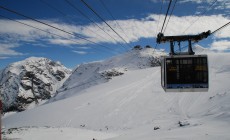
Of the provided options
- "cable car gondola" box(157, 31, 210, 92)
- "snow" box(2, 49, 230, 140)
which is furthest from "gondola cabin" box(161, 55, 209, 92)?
"snow" box(2, 49, 230, 140)

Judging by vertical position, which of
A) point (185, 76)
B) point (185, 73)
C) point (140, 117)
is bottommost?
point (140, 117)

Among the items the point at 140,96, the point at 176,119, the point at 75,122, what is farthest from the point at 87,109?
the point at 176,119

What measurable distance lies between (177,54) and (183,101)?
109 ft

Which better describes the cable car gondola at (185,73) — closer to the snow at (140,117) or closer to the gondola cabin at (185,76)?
the gondola cabin at (185,76)

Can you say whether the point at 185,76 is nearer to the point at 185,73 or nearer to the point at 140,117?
the point at 185,73

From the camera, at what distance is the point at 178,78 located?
18844 mm

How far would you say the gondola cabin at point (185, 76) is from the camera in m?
18.3

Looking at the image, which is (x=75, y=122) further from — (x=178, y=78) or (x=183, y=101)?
(x=178, y=78)

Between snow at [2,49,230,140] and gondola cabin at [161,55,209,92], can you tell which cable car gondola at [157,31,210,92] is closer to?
gondola cabin at [161,55,209,92]

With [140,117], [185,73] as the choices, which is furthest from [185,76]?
[140,117]

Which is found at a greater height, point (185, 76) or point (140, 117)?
point (185, 76)

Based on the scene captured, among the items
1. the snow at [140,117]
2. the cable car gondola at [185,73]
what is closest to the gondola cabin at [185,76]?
the cable car gondola at [185,73]

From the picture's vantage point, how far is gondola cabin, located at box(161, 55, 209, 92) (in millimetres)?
18291

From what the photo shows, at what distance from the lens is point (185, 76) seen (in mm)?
18844
